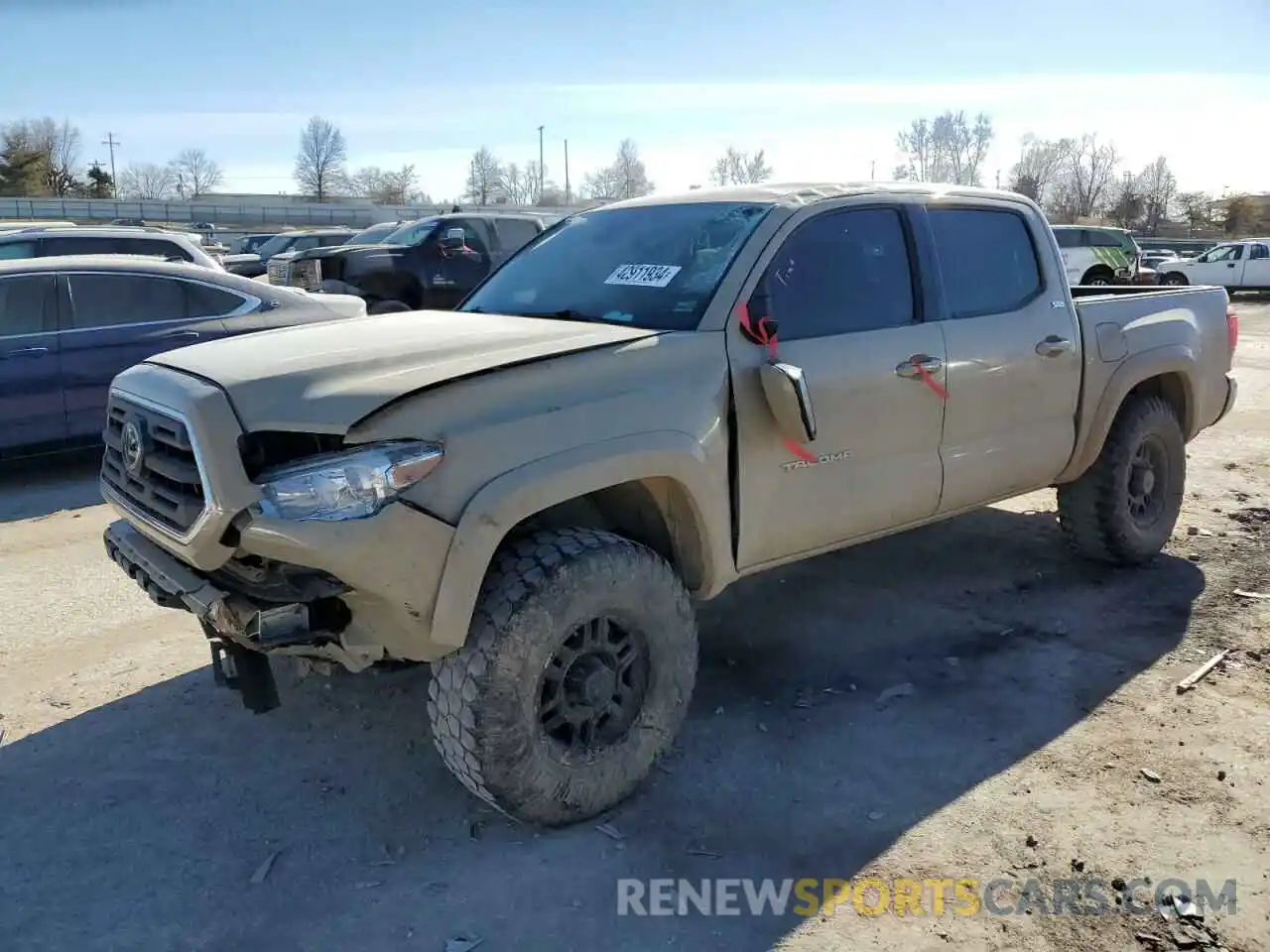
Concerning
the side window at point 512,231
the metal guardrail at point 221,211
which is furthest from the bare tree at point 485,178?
the side window at point 512,231

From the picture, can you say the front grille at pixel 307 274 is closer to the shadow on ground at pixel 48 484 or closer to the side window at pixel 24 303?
the shadow on ground at pixel 48 484

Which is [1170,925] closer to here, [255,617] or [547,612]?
[547,612]

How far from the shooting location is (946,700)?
13.7ft

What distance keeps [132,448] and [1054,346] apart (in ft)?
12.5

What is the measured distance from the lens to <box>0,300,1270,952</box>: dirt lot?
2.87 meters

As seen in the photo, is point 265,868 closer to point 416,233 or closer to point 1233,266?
point 416,233

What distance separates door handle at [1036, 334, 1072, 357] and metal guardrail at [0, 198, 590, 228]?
50.6m

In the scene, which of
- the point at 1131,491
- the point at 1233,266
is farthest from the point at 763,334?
the point at 1233,266

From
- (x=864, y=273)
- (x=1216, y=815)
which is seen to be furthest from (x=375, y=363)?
(x=1216, y=815)

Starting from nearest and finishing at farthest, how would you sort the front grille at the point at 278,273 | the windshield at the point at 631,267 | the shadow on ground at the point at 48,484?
the windshield at the point at 631,267, the shadow on ground at the point at 48,484, the front grille at the point at 278,273

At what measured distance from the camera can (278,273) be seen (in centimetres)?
1355

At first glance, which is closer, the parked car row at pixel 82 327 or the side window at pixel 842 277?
the side window at pixel 842 277

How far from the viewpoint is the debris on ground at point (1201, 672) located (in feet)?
13.9

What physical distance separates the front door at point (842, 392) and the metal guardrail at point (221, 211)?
51.0 metres
